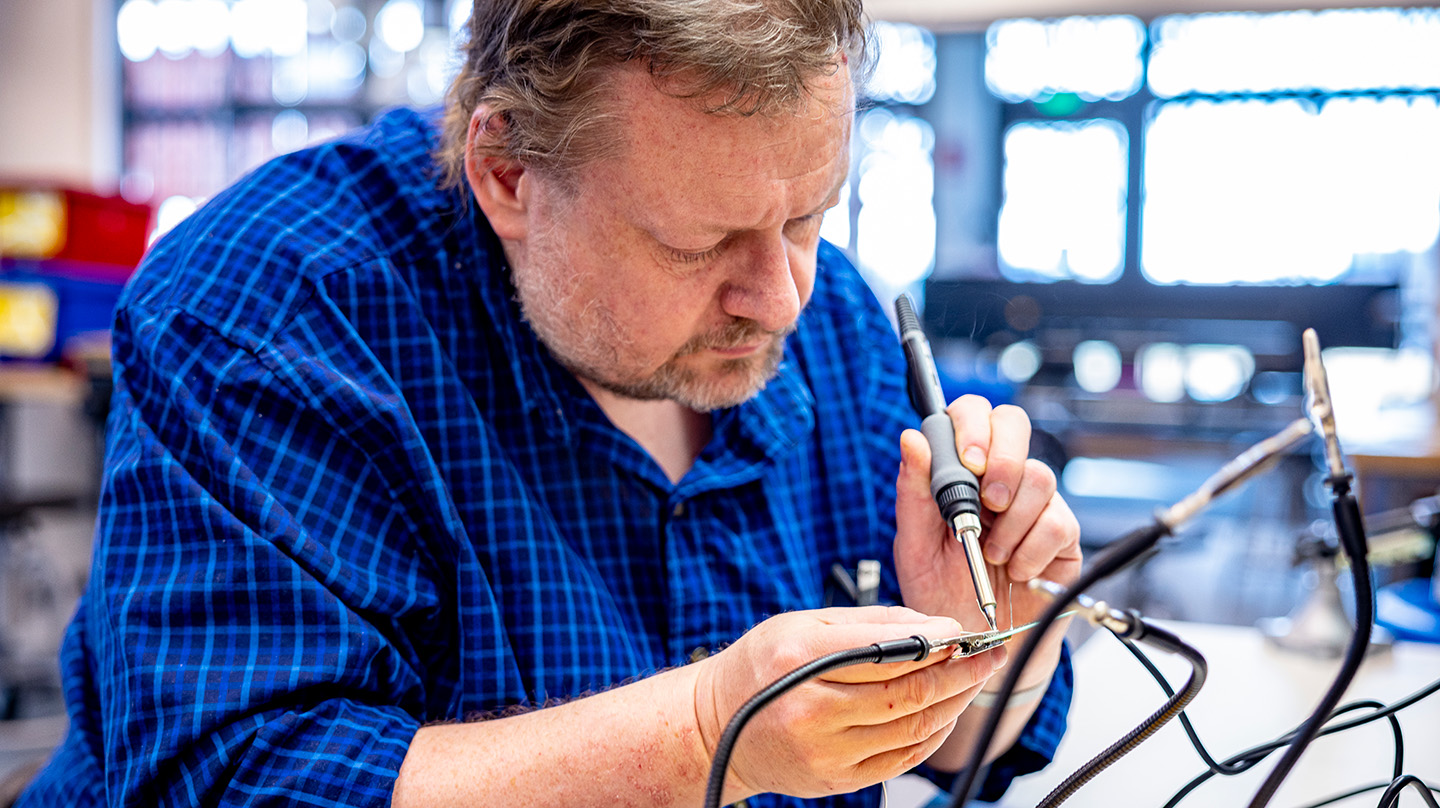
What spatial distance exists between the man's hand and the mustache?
0.44 ft

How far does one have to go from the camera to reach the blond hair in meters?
0.69

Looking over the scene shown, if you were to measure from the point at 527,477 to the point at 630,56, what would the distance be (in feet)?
1.05

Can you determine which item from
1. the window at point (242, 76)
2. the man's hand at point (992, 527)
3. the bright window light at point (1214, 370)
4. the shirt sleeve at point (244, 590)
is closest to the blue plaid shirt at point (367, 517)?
the shirt sleeve at point (244, 590)

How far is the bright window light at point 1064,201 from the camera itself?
6438mm

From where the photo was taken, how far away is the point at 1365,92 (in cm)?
576

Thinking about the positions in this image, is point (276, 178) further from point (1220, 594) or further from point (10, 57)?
point (10, 57)

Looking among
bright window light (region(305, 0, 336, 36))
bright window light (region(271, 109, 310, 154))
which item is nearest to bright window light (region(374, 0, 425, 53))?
bright window light (region(305, 0, 336, 36))

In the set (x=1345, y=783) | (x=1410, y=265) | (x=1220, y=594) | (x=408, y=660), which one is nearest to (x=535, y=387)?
(x=408, y=660)

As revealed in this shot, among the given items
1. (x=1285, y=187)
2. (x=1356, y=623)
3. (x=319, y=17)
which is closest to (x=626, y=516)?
(x=1356, y=623)

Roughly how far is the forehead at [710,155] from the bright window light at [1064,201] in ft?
19.3

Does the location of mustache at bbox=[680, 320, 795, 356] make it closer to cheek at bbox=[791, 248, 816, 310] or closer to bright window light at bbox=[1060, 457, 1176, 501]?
cheek at bbox=[791, 248, 816, 310]

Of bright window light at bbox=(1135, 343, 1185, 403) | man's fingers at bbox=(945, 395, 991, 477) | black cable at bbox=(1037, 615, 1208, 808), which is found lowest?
bright window light at bbox=(1135, 343, 1185, 403)

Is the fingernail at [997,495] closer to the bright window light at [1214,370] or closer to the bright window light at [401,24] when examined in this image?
the bright window light at [1214,370]

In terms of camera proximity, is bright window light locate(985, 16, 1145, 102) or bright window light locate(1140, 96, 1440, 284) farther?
bright window light locate(985, 16, 1145, 102)
